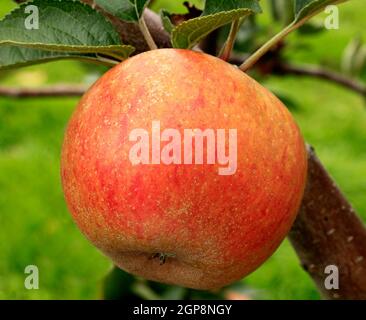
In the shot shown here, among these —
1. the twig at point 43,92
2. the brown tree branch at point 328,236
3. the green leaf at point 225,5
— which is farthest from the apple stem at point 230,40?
the twig at point 43,92

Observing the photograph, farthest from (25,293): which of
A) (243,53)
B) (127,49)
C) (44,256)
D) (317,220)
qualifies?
(127,49)

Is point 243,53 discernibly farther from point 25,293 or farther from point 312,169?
point 25,293

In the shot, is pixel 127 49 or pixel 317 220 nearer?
pixel 127 49

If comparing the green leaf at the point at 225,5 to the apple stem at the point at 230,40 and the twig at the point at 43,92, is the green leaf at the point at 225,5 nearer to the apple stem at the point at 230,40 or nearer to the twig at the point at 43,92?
the apple stem at the point at 230,40

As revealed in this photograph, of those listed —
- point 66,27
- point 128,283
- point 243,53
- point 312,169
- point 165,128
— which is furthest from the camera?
point 243,53

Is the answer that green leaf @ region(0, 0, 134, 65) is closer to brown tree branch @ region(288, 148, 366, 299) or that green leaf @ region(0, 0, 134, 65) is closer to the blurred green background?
brown tree branch @ region(288, 148, 366, 299)
